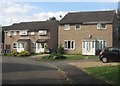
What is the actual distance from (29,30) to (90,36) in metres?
15.9

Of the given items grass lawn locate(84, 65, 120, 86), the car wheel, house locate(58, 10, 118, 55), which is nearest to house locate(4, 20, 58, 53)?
house locate(58, 10, 118, 55)

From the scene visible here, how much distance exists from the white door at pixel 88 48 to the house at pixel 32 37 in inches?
379

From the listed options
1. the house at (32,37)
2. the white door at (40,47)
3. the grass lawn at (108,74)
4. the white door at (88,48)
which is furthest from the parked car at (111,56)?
the white door at (40,47)

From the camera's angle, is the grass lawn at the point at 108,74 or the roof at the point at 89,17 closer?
the grass lawn at the point at 108,74

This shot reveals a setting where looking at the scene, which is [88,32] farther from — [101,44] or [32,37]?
[32,37]

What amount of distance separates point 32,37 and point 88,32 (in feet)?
47.7

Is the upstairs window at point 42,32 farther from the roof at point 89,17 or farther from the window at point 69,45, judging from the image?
the window at point 69,45

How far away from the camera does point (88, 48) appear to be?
2056 inches

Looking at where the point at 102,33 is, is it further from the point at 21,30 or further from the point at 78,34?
the point at 21,30

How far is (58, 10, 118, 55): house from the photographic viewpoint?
51844 millimetres

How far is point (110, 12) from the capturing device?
2173 inches

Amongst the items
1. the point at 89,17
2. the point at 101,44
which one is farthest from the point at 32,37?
the point at 101,44

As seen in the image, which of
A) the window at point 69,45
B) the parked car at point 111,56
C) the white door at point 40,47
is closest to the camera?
the parked car at point 111,56

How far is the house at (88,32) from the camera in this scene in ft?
170
